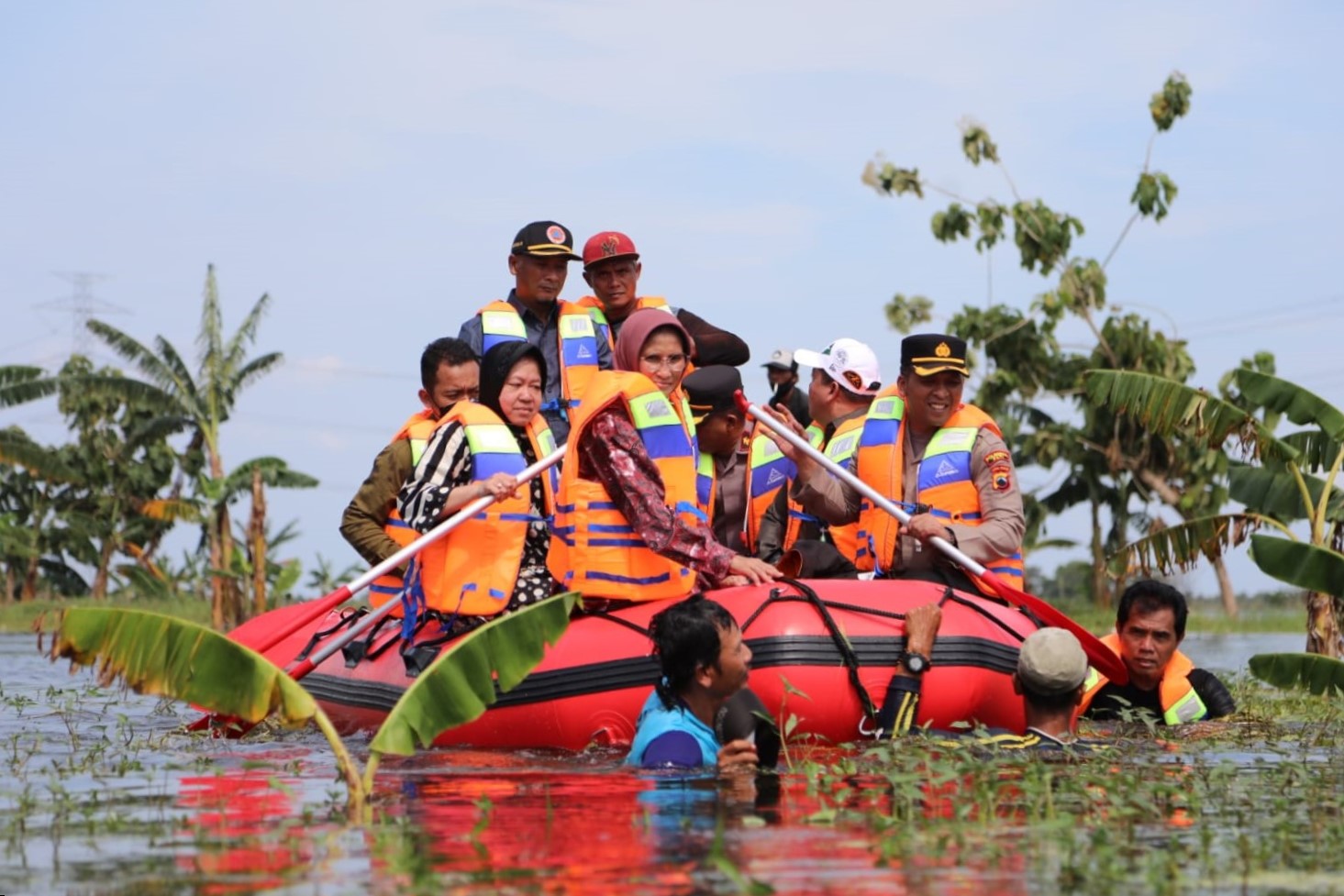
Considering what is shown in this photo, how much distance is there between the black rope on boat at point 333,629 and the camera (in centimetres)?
868

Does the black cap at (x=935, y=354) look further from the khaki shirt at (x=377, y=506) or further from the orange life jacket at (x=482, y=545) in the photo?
the khaki shirt at (x=377, y=506)

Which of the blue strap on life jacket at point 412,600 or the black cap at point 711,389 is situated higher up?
the black cap at point 711,389

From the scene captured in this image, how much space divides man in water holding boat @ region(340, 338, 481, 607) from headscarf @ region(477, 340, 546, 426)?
2.59 ft

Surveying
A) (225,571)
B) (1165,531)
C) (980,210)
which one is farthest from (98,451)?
(1165,531)

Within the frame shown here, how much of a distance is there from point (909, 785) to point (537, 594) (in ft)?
8.70

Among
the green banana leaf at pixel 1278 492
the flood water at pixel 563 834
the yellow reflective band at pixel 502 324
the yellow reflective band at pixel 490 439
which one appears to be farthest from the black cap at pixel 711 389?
the green banana leaf at pixel 1278 492

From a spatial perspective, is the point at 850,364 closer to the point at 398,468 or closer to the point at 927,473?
the point at 927,473

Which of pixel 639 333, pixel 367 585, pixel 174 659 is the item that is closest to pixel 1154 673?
pixel 639 333

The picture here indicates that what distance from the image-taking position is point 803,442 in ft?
26.1

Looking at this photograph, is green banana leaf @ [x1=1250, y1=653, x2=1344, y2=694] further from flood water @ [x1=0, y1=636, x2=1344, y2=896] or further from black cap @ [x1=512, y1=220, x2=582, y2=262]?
black cap @ [x1=512, y1=220, x2=582, y2=262]

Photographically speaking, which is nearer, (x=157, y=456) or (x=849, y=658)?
(x=849, y=658)

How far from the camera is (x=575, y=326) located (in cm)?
888

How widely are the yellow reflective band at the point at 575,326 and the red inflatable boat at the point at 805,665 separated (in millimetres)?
1966

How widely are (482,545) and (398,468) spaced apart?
4.51 ft
